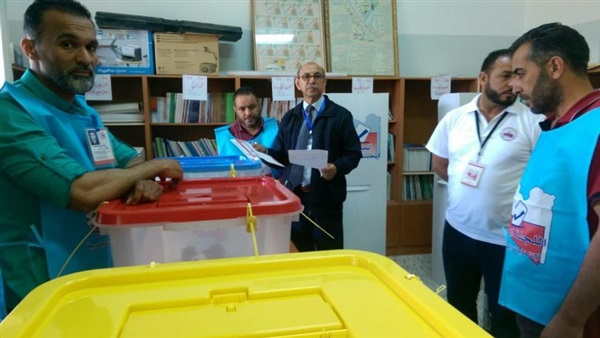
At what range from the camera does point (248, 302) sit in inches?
21.5

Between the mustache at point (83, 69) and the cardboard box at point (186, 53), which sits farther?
the cardboard box at point (186, 53)

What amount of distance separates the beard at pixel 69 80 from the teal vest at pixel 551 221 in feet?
4.57

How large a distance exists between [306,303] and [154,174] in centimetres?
67

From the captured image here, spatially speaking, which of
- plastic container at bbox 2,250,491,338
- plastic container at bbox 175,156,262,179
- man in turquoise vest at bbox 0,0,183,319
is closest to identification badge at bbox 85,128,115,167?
man in turquoise vest at bbox 0,0,183,319

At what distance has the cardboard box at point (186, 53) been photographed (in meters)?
3.10

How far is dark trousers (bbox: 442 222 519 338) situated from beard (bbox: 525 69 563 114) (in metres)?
0.70

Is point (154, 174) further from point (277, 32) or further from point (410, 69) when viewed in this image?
point (410, 69)

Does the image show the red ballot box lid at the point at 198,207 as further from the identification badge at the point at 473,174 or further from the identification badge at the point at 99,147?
the identification badge at the point at 473,174

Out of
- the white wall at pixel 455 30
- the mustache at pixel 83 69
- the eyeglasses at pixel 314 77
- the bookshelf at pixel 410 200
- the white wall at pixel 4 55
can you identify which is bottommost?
the bookshelf at pixel 410 200

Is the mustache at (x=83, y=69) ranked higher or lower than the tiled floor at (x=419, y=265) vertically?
higher

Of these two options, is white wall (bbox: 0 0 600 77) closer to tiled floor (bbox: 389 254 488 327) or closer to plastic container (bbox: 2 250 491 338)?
tiled floor (bbox: 389 254 488 327)

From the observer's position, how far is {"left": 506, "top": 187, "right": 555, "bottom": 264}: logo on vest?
1.06m

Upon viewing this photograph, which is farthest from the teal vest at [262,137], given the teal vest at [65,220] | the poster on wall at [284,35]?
the teal vest at [65,220]

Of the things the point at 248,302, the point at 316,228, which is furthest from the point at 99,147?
the point at 316,228
